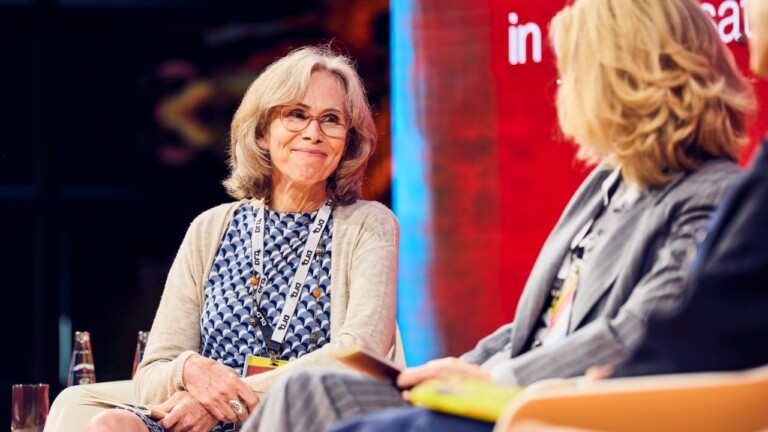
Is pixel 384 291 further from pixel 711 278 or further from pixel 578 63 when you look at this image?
pixel 711 278

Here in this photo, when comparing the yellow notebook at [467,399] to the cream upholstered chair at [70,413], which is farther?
the cream upholstered chair at [70,413]

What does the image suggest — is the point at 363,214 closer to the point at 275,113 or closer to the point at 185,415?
the point at 275,113

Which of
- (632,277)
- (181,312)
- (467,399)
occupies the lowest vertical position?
(181,312)

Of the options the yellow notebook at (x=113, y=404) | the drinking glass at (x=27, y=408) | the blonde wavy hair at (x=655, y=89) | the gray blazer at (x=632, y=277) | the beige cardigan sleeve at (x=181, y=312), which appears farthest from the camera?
the drinking glass at (x=27, y=408)

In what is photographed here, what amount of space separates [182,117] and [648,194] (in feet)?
11.6

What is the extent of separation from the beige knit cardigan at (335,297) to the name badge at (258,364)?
0.08 meters

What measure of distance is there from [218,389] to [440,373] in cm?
95

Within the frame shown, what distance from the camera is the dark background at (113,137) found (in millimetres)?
4980

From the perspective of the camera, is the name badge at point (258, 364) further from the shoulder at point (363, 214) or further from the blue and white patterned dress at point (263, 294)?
the shoulder at point (363, 214)

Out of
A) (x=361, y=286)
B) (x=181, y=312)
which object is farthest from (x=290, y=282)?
(x=181, y=312)

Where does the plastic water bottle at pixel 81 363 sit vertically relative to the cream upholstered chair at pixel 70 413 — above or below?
below

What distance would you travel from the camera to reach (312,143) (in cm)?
299

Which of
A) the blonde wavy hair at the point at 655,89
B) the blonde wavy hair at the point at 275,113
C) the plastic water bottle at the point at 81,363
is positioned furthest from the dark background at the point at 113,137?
the blonde wavy hair at the point at 655,89

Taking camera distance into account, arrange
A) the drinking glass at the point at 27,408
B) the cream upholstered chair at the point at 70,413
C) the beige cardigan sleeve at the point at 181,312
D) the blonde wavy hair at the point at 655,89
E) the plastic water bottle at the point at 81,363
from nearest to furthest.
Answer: the blonde wavy hair at the point at 655,89
the cream upholstered chair at the point at 70,413
the beige cardigan sleeve at the point at 181,312
the drinking glass at the point at 27,408
the plastic water bottle at the point at 81,363
